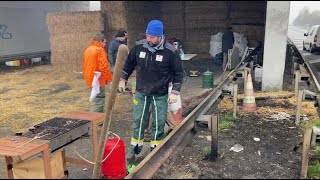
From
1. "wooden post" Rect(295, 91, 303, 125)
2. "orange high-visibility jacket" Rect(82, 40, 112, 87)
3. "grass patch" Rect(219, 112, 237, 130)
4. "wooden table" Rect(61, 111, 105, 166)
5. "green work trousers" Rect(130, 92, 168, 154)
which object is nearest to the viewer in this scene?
"wooden table" Rect(61, 111, 105, 166)

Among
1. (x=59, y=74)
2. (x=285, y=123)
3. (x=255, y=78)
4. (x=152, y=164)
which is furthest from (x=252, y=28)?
(x=152, y=164)

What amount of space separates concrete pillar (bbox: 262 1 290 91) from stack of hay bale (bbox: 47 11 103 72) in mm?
8824

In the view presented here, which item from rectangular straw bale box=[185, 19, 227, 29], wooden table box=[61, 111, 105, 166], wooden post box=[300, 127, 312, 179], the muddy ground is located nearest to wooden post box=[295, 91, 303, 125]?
the muddy ground

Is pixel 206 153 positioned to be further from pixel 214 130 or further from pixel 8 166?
pixel 8 166

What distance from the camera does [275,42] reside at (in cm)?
947

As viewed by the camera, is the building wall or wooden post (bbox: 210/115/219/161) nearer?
wooden post (bbox: 210/115/219/161)

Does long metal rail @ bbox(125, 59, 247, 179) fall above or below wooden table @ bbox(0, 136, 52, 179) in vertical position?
below

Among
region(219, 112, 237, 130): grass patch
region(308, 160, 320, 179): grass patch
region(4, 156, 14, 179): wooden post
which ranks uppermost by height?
region(4, 156, 14, 179): wooden post

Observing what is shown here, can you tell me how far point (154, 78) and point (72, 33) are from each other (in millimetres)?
11847

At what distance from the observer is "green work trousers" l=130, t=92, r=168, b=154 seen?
5.18 m

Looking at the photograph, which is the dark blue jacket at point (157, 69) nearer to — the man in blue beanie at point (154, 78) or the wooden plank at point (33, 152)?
the man in blue beanie at point (154, 78)

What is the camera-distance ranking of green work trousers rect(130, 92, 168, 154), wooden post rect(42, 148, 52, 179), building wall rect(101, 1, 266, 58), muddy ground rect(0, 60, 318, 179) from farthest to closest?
building wall rect(101, 1, 266, 58) < green work trousers rect(130, 92, 168, 154) < muddy ground rect(0, 60, 318, 179) < wooden post rect(42, 148, 52, 179)

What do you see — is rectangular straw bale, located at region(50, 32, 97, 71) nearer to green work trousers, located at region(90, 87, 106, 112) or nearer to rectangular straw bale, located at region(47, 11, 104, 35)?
rectangular straw bale, located at region(47, 11, 104, 35)

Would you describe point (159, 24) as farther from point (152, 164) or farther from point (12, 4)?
point (12, 4)
